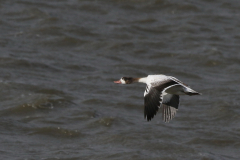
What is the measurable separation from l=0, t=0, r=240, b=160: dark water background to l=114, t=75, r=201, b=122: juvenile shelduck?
47.9 inches

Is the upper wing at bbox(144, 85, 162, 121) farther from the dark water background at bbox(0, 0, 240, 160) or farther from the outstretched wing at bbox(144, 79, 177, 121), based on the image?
the dark water background at bbox(0, 0, 240, 160)

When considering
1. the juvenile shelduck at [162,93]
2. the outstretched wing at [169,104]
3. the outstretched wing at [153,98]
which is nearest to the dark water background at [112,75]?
the outstretched wing at [169,104]

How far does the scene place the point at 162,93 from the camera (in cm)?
876

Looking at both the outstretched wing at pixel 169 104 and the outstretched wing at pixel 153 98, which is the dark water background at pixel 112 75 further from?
the outstretched wing at pixel 153 98

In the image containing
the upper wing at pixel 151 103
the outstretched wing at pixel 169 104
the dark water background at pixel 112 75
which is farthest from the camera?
the dark water background at pixel 112 75

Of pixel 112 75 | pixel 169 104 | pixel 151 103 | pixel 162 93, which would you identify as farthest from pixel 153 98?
pixel 112 75

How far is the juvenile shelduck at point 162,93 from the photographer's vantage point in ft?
28.1

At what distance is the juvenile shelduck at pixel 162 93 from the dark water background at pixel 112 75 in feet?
3.99

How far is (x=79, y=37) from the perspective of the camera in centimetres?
1739

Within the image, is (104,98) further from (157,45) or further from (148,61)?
(157,45)

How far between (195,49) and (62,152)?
774 cm

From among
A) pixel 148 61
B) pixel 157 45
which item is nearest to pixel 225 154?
pixel 148 61

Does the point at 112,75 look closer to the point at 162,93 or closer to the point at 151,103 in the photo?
the point at 162,93

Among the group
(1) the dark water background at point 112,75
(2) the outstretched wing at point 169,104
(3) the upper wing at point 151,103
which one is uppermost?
(3) the upper wing at point 151,103
